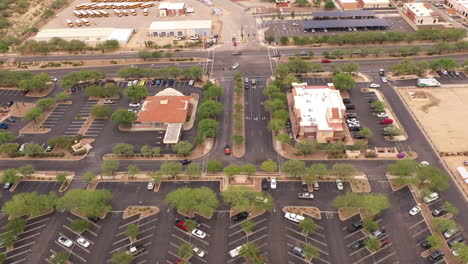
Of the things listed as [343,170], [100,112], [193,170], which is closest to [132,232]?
[193,170]

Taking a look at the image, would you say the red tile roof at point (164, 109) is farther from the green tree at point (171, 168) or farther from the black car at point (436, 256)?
the black car at point (436, 256)

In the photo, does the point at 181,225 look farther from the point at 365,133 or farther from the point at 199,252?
the point at 365,133

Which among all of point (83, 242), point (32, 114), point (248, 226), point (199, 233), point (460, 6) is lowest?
point (83, 242)

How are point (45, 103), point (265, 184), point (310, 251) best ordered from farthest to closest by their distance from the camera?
point (45, 103) < point (265, 184) < point (310, 251)

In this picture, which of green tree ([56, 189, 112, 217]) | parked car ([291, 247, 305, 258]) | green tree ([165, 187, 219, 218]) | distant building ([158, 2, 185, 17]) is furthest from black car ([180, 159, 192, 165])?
distant building ([158, 2, 185, 17])

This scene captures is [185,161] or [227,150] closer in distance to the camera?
[185,161]

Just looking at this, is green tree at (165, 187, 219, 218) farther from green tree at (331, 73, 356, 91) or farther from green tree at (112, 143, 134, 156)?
green tree at (331, 73, 356, 91)

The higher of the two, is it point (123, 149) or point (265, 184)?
point (123, 149)
